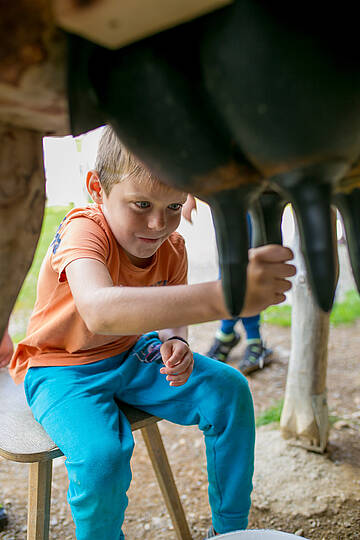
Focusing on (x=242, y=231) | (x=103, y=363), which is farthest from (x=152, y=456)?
(x=242, y=231)

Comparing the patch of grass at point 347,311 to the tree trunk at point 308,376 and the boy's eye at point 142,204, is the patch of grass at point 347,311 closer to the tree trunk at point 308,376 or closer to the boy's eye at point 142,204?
the tree trunk at point 308,376

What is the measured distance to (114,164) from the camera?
1051 millimetres

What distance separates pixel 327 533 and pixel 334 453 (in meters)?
0.42

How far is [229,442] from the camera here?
3.82 ft

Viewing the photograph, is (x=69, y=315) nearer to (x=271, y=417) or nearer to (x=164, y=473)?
(x=164, y=473)

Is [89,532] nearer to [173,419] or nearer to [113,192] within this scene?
[173,419]

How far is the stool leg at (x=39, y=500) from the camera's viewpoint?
3.51ft

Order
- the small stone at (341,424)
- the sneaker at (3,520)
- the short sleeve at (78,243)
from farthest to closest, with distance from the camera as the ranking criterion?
1. the small stone at (341,424)
2. the sneaker at (3,520)
3. the short sleeve at (78,243)

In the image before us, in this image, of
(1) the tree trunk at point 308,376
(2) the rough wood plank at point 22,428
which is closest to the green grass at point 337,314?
(1) the tree trunk at point 308,376

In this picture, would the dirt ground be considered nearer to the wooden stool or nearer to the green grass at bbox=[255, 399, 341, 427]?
the green grass at bbox=[255, 399, 341, 427]

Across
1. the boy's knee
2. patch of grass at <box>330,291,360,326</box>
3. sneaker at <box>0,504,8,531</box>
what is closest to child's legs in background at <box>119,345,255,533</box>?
the boy's knee

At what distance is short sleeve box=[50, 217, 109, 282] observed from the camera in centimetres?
93

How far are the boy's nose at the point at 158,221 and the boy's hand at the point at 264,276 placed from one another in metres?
0.50

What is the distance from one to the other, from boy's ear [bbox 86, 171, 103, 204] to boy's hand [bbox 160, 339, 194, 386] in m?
0.38
